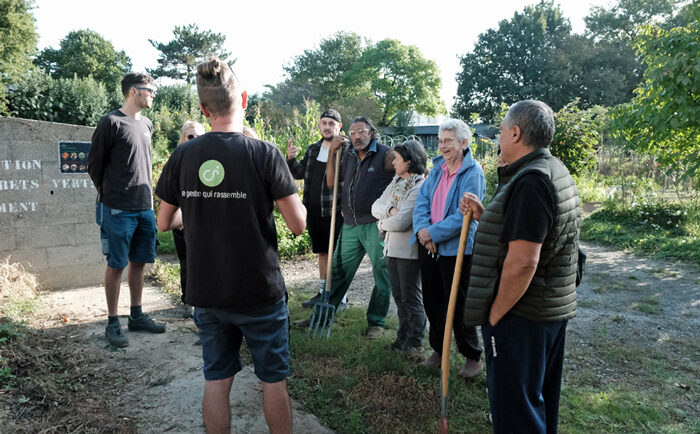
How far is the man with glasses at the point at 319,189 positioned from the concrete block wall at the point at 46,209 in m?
2.67

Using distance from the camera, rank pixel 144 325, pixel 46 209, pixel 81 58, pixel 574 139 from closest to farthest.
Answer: pixel 144 325 → pixel 46 209 → pixel 574 139 → pixel 81 58

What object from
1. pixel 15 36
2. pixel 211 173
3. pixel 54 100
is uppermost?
pixel 15 36

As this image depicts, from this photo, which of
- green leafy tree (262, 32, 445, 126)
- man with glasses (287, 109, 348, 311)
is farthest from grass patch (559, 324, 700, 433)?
green leafy tree (262, 32, 445, 126)

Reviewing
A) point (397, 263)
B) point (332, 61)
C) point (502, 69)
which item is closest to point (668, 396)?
point (397, 263)

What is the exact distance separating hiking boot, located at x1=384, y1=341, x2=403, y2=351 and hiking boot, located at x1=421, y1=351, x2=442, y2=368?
1.01 feet

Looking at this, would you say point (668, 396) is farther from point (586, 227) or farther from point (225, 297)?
point (586, 227)

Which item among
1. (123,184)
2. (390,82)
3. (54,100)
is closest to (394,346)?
(123,184)

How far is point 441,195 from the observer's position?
3559 millimetres

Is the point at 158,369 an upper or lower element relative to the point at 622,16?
lower

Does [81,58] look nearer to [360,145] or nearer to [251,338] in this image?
[360,145]

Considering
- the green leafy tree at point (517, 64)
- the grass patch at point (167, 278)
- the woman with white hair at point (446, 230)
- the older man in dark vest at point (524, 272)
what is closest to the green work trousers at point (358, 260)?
the woman with white hair at point (446, 230)

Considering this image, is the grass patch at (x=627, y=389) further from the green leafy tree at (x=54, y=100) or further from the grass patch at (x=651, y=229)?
the green leafy tree at (x=54, y=100)

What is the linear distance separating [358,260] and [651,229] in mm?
8110

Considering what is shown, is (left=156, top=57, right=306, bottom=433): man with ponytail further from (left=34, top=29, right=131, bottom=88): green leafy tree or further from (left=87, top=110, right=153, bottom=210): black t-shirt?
(left=34, top=29, right=131, bottom=88): green leafy tree
